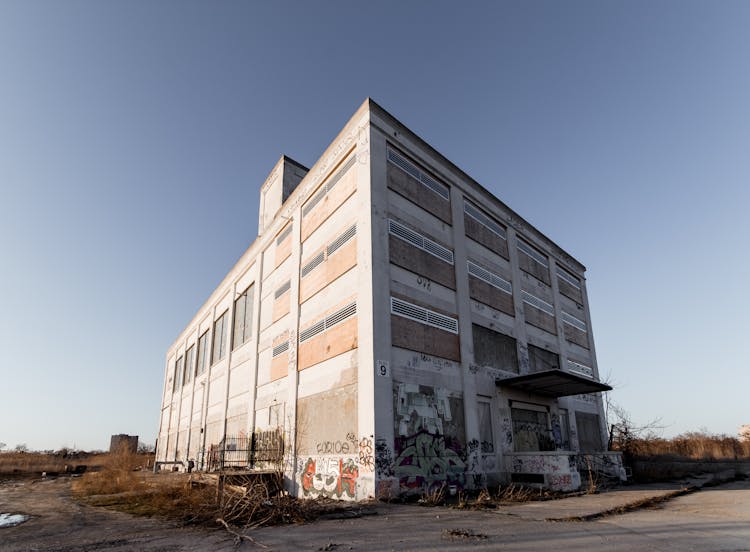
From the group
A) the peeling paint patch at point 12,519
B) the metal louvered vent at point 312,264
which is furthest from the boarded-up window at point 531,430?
the peeling paint patch at point 12,519

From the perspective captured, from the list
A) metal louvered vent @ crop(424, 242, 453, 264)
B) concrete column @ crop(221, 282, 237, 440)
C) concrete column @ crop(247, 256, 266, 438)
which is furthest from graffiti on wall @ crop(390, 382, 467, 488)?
concrete column @ crop(221, 282, 237, 440)

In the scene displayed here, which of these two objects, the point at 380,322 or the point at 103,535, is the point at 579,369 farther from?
the point at 103,535

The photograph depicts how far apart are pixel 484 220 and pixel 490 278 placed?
10.2 ft

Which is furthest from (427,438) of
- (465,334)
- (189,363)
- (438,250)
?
(189,363)

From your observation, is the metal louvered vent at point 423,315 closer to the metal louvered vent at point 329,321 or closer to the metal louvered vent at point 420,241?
the metal louvered vent at point 329,321

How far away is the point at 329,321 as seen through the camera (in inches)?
658

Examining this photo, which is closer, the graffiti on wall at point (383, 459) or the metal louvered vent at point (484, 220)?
the graffiti on wall at point (383, 459)

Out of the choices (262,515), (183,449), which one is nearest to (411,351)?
(262,515)

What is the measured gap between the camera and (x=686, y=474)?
73.4 feet

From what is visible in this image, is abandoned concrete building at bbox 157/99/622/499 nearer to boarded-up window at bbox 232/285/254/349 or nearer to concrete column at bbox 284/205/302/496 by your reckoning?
concrete column at bbox 284/205/302/496

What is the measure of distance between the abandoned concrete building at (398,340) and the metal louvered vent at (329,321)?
73 mm

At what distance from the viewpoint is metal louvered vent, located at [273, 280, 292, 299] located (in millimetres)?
21039

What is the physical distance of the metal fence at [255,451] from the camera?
18.3 metres

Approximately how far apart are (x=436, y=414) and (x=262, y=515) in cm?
702
